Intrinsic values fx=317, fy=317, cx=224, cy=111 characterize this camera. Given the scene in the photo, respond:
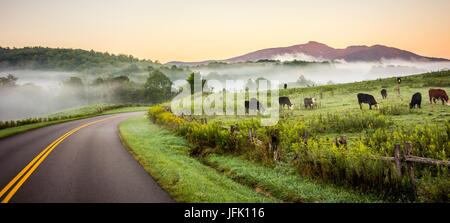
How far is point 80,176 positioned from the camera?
10.9 metres

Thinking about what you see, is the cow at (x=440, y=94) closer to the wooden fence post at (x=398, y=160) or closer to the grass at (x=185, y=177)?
the wooden fence post at (x=398, y=160)

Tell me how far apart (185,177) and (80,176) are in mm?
3616

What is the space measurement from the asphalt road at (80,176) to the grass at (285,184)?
132 inches

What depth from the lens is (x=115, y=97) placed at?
133 metres

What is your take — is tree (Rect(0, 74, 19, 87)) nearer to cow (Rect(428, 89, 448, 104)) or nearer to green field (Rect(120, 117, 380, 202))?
green field (Rect(120, 117, 380, 202))

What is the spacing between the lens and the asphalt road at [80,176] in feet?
28.4

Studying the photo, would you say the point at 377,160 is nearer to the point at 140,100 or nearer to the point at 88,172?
the point at 88,172

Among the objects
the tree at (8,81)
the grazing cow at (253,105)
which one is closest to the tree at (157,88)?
the tree at (8,81)

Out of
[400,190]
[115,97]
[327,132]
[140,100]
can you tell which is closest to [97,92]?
[115,97]

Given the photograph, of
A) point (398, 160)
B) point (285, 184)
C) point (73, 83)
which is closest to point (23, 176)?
point (285, 184)

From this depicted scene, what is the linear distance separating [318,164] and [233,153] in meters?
5.25

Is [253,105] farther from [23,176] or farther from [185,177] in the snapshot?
[23,176]
